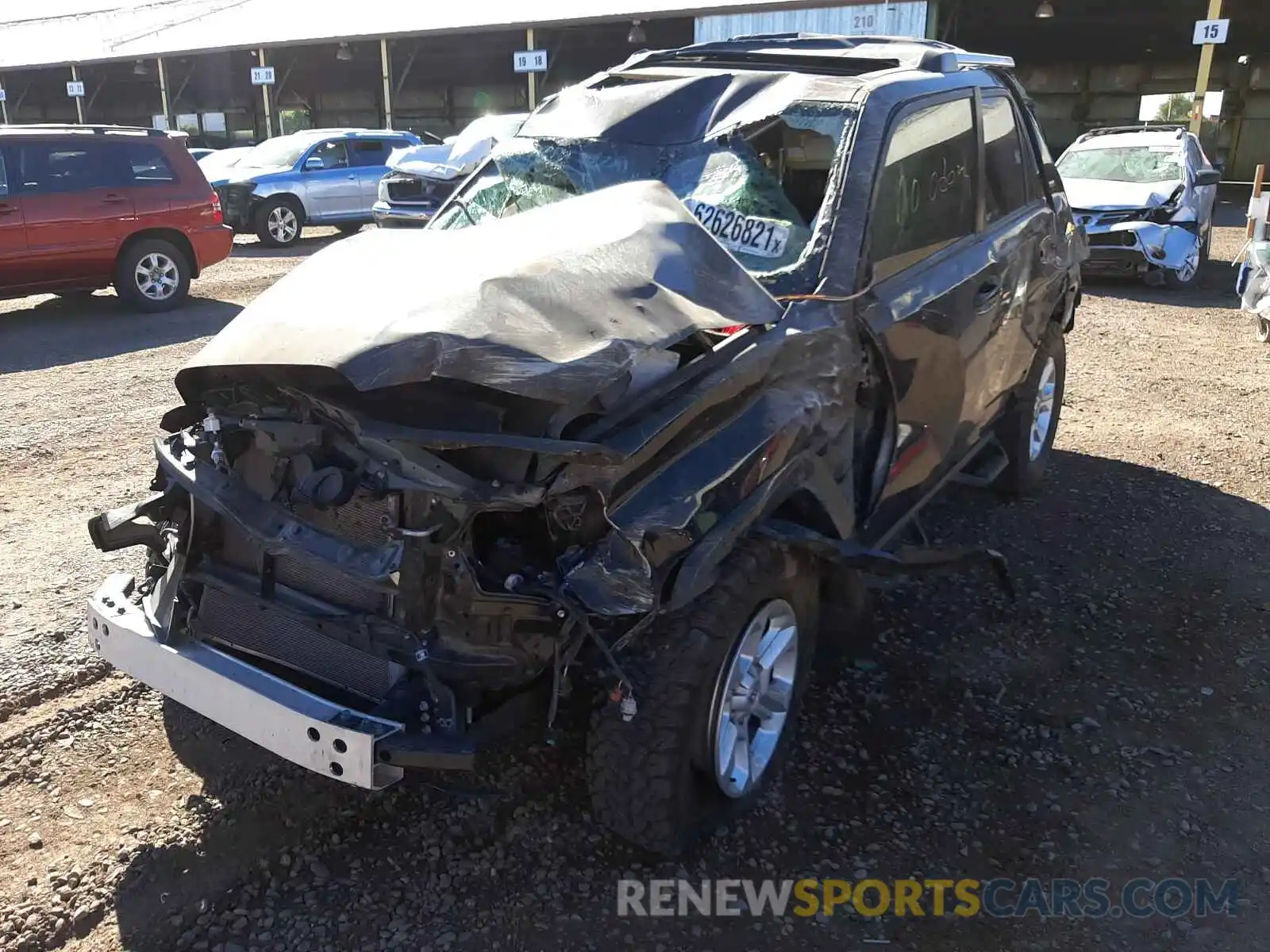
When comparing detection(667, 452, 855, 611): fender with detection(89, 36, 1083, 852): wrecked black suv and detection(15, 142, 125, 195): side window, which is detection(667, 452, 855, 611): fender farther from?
detection(15, 142, 125, 195): side window

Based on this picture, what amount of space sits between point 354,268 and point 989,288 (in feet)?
8.21

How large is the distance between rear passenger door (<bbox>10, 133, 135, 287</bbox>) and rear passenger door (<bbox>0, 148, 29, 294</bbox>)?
0.19ft

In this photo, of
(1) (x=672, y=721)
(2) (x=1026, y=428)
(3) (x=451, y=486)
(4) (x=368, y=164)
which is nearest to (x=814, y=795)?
(1) (x=672, y=721)

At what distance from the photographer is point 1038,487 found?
551 cm

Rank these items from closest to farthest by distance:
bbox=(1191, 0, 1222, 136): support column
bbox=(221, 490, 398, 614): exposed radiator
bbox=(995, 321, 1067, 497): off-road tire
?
bbox=(221, 490, 398, 614): exposed radiator → bbox=(995, 321, 1067, 497): off-road tire → bbox=(1191, 0, 1222, 136): support column

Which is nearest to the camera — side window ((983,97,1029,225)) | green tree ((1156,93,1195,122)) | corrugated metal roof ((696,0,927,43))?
side window ((983,97,1029,225))

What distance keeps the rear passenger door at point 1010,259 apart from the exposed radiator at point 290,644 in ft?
8.49

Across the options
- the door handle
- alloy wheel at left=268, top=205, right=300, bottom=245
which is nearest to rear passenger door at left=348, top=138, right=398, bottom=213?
alloy wheel at left=268, top=205, right=300, bottom=245

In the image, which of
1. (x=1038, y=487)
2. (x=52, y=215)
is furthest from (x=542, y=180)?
(x=52, y=215)

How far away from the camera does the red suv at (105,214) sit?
9.48 meters

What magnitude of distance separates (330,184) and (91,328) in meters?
7.31

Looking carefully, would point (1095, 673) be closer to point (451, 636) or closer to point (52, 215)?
point (451, 636)

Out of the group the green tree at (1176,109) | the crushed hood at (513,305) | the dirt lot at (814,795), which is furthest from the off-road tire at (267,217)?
the green tree at (1176,109)

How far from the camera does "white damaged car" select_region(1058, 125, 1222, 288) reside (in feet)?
37.6
